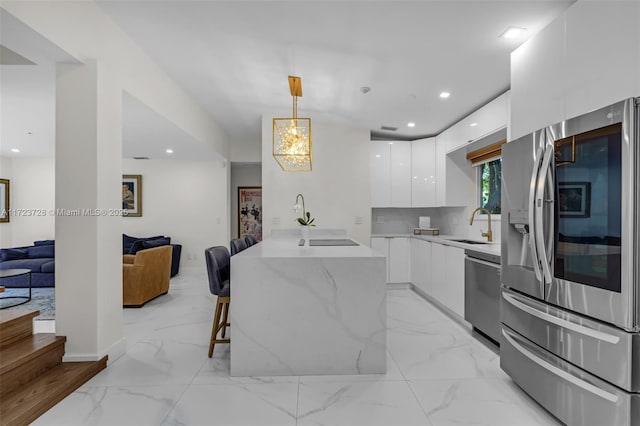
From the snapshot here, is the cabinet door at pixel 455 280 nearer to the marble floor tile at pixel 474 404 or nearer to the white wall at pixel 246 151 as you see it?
the marble floor tile at pixel 474 404

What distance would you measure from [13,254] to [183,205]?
2775 mm

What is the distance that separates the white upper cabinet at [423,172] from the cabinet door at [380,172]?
381 millimetres

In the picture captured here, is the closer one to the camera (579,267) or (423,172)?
(579,267)

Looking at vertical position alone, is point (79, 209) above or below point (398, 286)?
above

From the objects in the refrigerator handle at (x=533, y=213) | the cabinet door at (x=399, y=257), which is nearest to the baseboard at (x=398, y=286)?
the cabinet door at (x=399, y=257)

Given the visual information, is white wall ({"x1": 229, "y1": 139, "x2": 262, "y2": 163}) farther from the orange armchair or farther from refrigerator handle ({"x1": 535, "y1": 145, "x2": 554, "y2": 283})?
refrigerator handle ({"x1": 535, "y1": 145, "x2": 554, "y2": 283})

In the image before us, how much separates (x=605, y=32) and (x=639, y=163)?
0.80 m

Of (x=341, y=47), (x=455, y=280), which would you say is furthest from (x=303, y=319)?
(x=341, y=47)

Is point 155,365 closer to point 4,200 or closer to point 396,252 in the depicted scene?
point 396,252

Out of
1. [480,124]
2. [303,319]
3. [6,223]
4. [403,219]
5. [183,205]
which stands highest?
[480,124]

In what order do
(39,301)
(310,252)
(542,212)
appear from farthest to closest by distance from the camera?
(39,301) → (310,252) → (542,212)

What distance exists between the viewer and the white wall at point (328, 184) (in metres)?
4.92

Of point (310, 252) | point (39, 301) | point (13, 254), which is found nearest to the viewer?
point (310, 252)

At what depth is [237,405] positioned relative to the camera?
1.97 metres
